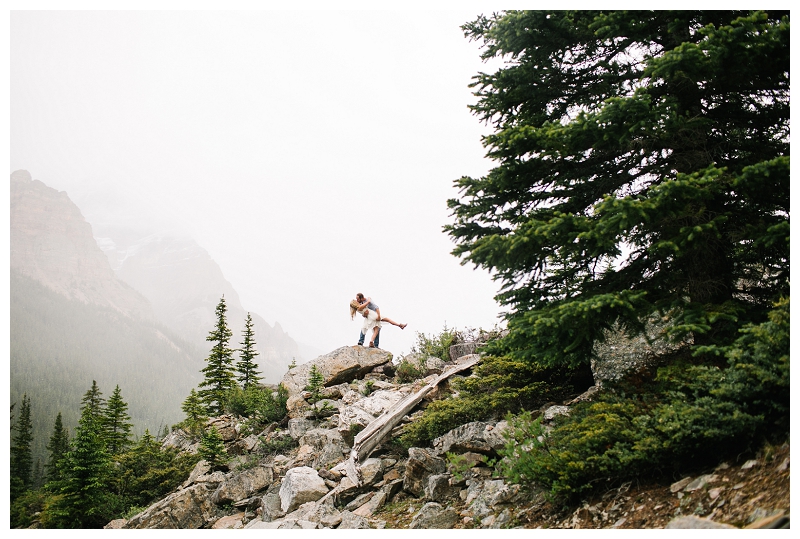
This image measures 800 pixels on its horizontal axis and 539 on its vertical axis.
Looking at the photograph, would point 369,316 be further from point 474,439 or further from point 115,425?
point 115,425

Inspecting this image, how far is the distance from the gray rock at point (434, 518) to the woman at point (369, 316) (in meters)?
9.84

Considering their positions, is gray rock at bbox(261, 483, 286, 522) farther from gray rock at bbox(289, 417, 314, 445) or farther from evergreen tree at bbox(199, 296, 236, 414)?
evergreen tree at bbox(199, 296, 236, 414)

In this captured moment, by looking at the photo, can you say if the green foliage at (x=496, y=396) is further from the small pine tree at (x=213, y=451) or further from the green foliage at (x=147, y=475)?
the green foliage at (x=147, y=475)

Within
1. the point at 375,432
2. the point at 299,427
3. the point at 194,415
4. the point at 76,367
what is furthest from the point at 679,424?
the point at 76,367

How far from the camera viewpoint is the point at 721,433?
4.39m

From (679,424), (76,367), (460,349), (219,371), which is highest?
(76,367)

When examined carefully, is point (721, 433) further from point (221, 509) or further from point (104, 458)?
point (104, 458)

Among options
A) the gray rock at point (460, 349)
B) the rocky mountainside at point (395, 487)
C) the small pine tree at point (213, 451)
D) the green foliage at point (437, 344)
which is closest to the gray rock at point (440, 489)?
the rocky mountainside at point (395, 487)

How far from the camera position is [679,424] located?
4520 mm

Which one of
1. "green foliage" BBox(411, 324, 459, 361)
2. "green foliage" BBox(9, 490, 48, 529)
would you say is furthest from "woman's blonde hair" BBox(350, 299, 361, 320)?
"green foliage" BBox(9, 490, 48, 529)

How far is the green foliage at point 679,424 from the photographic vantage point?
14.6 ft

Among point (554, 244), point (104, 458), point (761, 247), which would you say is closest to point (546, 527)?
point (554, 244)

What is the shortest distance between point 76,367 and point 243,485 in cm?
16784

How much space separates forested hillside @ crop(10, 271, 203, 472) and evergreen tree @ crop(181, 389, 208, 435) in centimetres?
9540
